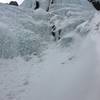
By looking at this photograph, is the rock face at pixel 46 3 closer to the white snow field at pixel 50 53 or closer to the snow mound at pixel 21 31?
the white snow field at pixel 50 53

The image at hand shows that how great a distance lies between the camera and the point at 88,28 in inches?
482

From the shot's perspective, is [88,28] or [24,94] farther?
[88,28]

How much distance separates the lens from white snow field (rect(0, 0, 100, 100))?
8.48 meters

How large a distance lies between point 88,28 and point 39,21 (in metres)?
3.23

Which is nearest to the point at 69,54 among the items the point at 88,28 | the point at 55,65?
the point at 55,65

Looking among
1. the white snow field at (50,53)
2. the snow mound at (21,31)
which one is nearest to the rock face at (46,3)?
the white snow field at (50,53)

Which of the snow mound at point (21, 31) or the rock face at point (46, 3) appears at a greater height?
the rock face at point (46, 3)

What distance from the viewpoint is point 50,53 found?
1149 centimetres

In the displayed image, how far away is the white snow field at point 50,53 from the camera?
8.48m

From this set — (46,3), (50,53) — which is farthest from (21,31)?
(46,3)

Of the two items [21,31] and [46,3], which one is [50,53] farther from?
[46,3]

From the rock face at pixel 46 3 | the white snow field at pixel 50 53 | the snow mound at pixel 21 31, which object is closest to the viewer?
the white snow field at pixel 50 53

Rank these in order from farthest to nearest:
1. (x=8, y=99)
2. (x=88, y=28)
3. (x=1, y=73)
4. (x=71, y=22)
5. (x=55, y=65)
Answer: (x=71, y=22)
(x=88, y=28)
(x=55, y=65)
(x=1, y=73)
(x=8, y=99)

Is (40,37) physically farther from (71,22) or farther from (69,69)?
(69,69)
